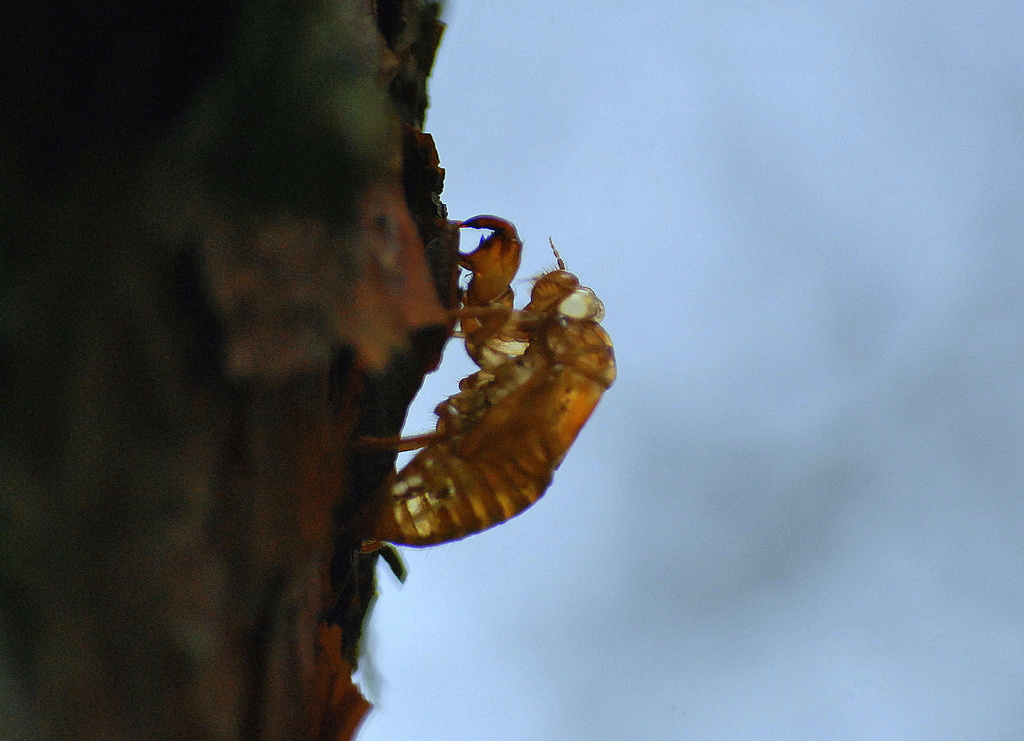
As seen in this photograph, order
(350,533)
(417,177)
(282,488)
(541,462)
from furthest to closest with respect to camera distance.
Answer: (541,462) < (417,177) < (350,533) < (282,488)

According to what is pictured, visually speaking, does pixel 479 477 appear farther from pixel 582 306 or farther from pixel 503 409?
pixel 582 306

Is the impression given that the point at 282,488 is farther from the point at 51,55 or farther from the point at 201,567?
the point at 51,55

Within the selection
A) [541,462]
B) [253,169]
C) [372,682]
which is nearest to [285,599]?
[253,169]

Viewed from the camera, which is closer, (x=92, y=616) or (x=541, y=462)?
(x=92, y=616)

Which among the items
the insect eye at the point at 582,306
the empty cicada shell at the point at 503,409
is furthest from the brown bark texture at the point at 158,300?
the insect eye at the point at 582,306

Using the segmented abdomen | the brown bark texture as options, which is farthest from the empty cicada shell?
the brown bark texture

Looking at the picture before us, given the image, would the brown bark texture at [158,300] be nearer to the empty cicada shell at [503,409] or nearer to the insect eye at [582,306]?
the empty cicada shell at [503,409]

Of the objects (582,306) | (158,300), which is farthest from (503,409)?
(158,300)
